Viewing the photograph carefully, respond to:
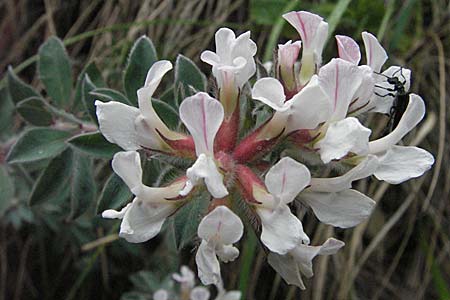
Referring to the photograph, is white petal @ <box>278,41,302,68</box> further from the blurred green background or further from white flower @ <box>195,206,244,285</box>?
the blurred green background

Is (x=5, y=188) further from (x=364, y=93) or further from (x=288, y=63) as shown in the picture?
(x=364, y=93)

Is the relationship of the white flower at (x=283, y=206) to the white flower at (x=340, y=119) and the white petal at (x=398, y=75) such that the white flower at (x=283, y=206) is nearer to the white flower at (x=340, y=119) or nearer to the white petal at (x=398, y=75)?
the white flower at (x=340, y=119)

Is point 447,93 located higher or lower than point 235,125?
lower

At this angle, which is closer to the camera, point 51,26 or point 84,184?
point 84,184

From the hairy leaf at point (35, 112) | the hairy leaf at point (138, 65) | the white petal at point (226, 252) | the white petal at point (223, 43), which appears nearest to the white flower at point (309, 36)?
the white petal at point (223, 43)

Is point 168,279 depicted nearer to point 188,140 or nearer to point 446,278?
point 446,278

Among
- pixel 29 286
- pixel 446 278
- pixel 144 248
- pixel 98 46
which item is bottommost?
pixel 29 286

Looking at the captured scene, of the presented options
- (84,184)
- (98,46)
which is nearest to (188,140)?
(84,184)

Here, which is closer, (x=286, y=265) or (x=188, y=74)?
(x=286, y=265)

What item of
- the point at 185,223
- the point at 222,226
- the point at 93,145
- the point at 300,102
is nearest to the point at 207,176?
the point at 222,226
